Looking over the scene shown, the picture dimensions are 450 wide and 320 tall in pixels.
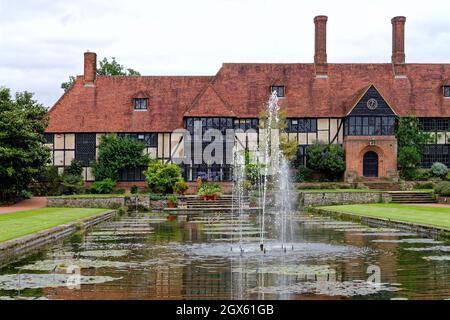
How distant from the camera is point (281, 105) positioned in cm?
5597

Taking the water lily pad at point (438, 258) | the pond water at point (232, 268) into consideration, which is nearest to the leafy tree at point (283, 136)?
the pond water at point (232, 268)

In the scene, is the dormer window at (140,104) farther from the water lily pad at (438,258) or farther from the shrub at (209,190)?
the water lily pad at (438,258)

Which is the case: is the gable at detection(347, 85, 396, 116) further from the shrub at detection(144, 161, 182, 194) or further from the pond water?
the pond water

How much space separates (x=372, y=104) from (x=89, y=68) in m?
21.7

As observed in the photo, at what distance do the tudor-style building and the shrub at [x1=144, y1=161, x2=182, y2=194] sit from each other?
380 cm

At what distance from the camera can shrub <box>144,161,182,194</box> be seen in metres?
50.0

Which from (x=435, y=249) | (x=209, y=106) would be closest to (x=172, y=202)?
(x=209, y=106)

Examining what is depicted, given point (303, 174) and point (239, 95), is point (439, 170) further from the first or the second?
point (239, 95)

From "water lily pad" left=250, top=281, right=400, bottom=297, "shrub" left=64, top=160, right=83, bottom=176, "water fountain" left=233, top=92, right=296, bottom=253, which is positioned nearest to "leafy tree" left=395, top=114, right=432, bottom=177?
"water fountain" left=233, top=92, right=296, bottom=253

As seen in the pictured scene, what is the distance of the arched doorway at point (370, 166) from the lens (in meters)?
54.2

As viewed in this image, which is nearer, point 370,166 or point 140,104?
point 370,166

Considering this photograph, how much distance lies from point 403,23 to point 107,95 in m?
23.5

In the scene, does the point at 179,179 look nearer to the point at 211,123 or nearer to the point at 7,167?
the point at 211,123
